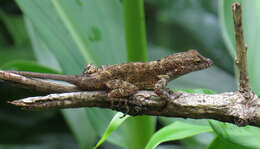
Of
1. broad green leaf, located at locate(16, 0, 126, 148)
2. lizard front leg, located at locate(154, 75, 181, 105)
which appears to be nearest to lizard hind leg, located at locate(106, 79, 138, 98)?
lizard front leg, located at locate(154, 75, 181, 105)

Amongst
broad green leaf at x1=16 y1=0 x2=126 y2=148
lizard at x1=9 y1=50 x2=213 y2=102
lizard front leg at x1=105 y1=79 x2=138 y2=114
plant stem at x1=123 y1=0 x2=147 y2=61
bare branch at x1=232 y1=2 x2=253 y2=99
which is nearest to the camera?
bare branch at x1=232 y1=2 x2=253 y2=99

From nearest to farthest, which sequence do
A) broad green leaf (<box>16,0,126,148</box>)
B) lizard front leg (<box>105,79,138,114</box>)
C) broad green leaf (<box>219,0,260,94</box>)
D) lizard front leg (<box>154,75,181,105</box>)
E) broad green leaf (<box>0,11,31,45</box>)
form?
lizard front leg (<box>154,75,181,105</box>) → lizard front leg (<box>105,79,138,114</box>) → broad green leaf (<box>219,0,260,94</box>) → broad green leaf (<box>16,0,126,148</box>) → broad green leaf (<box>0,11,31,45</box>)

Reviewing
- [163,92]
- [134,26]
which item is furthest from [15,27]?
[163,92]

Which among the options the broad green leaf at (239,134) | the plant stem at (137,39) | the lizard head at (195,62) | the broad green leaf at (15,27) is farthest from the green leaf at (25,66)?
the broad green leaf at (15,27)

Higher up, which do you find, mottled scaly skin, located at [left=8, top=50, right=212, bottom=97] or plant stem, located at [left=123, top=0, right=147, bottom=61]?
plant stem, located at [left=123, top=0, right=147, bottom=61]

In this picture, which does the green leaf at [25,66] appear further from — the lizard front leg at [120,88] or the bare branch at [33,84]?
Answer: the bare branch at [33,84]

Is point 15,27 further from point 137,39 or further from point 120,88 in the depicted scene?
point 120,88

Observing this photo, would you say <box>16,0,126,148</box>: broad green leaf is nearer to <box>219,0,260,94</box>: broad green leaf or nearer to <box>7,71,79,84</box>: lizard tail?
<box>7,71,79,84</box>: lizard tail
